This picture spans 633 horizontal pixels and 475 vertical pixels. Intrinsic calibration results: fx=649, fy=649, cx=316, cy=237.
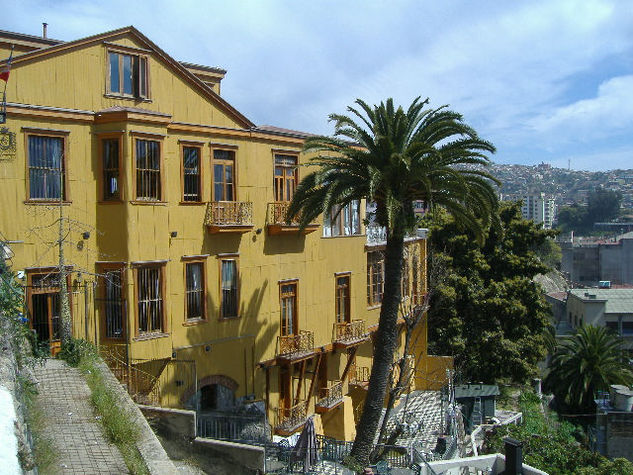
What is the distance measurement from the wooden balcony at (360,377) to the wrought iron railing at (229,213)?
28.5 ft

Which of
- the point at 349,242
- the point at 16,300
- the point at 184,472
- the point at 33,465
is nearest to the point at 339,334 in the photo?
the point at 349,242

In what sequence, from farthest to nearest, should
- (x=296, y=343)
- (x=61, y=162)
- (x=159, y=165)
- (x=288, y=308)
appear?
1. (x=288, y=308)
2. (x=296, y=343)
3. (x=159, y=165)
4. (x=61, y=162)

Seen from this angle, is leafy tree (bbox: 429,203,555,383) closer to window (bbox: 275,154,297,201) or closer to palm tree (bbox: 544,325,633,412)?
palm tree (bbox: 544,325,633,412)

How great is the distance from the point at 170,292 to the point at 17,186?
5067 mm

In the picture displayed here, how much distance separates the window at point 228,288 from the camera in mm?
20719

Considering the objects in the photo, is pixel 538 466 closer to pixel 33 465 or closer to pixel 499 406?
pixel 499 406

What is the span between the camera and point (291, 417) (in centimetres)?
2283

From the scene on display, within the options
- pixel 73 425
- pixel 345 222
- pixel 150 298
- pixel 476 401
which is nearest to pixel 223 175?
pixel 150 298

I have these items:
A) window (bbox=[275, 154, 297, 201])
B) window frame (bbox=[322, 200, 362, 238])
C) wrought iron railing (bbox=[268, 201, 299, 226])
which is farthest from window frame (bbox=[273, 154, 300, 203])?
window frame (bbox=[322, 200, 362, 238])

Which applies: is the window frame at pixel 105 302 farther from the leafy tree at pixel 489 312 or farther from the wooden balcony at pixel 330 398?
the leafy tree at pixel 489 312

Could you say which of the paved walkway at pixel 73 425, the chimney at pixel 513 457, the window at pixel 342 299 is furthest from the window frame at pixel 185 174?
the chimney at pixel 513 457

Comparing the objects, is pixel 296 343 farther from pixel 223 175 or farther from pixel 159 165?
pixel 159 165

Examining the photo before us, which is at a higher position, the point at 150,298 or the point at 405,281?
the point at 150,298

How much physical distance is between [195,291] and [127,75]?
21.8 ft
